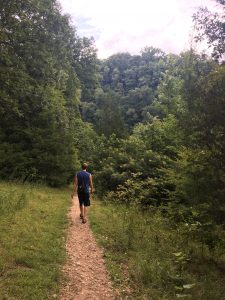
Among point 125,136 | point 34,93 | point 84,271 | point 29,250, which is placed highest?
point 34,93

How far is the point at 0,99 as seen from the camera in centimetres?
2092

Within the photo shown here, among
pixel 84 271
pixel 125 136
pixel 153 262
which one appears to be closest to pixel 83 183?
pixel 153 262

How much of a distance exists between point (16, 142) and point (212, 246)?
18.5 meters

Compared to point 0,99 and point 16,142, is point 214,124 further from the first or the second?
point 16,142

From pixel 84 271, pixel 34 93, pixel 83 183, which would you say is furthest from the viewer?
pixel 34 93

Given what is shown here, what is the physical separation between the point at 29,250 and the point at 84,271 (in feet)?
4.57

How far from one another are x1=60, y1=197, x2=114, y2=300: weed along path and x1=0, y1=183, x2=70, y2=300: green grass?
0.22 m

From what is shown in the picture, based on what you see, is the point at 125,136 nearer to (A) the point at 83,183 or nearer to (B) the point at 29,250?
(A) the point at 83,183

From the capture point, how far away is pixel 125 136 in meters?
34.9

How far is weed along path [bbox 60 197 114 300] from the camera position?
284 inches

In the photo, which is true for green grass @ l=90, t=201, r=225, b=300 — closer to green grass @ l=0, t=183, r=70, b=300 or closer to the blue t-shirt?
the blue t-shirt

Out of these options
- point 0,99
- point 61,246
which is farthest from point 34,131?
point 61,246

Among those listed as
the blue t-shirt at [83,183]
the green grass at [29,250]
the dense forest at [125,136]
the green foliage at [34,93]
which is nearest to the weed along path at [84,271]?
the green grass at [29,250]

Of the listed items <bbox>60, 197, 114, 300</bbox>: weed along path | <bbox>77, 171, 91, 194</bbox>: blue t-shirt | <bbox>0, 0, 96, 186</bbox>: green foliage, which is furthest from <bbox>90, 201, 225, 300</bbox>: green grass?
<bbox>0, 0, 96, 186</bbox>: green foliage
